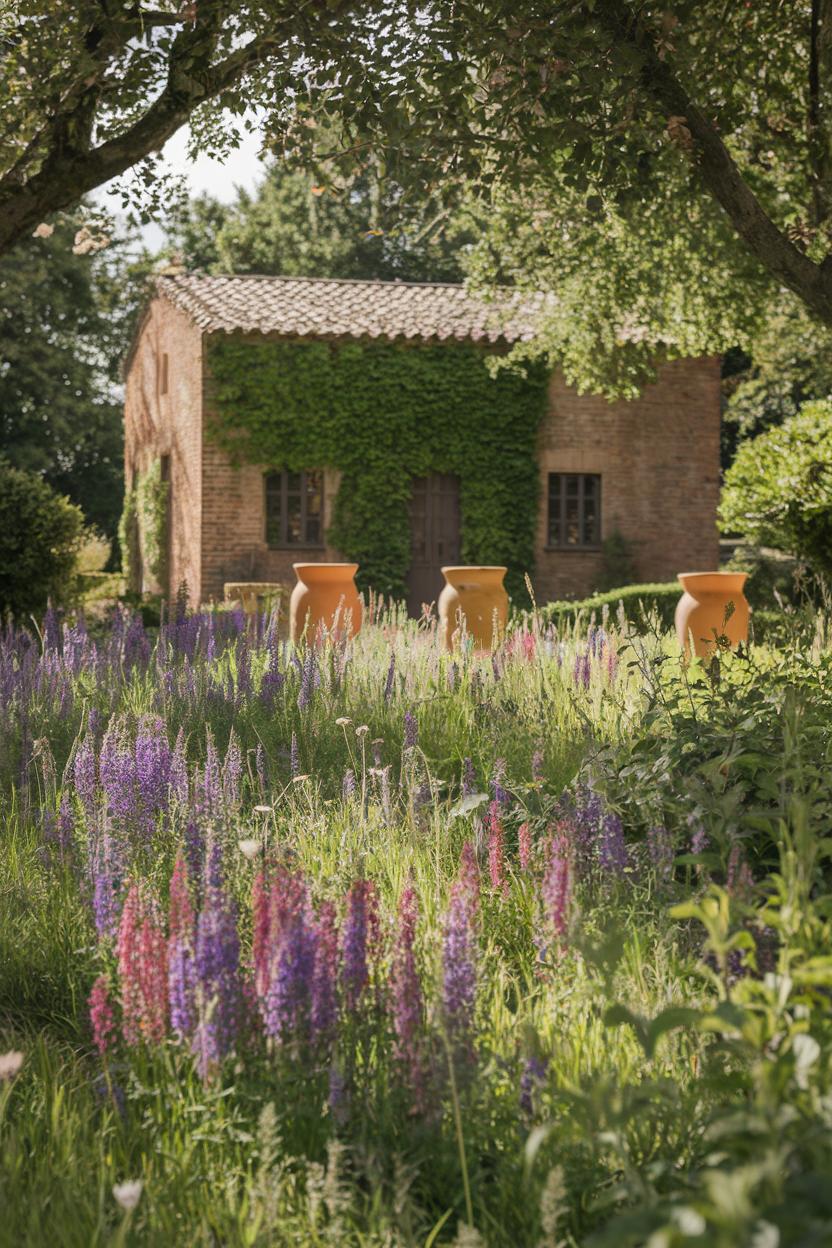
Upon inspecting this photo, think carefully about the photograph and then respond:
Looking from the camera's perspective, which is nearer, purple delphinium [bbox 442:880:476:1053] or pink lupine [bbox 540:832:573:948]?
purple delphinium [bbox 442:880:476:1053]

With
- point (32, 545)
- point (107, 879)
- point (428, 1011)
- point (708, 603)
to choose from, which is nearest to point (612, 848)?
point (428, 1011)

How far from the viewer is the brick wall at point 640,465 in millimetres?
21156

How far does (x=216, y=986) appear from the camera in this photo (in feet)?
7.79

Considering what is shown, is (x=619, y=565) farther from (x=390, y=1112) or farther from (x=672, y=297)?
(x=390, y=1112)

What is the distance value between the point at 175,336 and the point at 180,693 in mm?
17622

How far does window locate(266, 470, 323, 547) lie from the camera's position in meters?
20.6

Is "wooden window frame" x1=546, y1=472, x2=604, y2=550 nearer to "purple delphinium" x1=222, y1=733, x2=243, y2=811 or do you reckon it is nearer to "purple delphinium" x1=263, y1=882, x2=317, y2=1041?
"purple delphinium" x1=222, y1=733, x2=243, y2=811

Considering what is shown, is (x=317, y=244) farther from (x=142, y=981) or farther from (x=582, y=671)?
(x=142, y=981)

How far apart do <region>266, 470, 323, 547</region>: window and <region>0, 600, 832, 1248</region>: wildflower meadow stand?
16.2m

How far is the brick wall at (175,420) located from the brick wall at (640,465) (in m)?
5.88

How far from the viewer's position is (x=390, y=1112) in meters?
2.30

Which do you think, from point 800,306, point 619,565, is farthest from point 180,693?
point 619,565

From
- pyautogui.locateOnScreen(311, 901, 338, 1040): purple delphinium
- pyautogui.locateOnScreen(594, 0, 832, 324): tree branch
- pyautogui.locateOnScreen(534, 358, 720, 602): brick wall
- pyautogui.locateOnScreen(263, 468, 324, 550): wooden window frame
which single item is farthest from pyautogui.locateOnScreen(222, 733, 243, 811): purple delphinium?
pyautogui.locateOnScreen(534, 358, 720, 602): brick wall

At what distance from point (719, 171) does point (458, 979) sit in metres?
6.72
